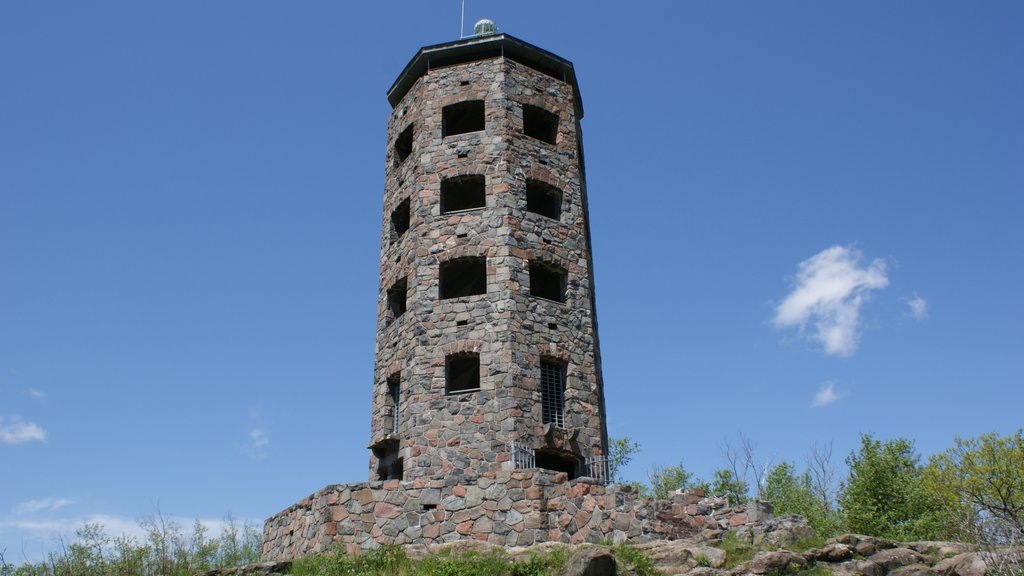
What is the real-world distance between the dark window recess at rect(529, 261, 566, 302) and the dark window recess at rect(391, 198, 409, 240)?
152 inches

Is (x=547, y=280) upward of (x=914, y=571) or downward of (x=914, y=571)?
upward

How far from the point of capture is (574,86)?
2614cm

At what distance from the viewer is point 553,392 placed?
20.8 metres

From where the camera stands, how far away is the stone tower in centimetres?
1978

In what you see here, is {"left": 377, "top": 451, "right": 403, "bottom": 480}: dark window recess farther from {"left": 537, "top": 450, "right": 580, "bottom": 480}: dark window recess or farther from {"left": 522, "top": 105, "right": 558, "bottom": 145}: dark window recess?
{"left": 522, "top": 105, "right": 558, "bottom": 145}: dark window recess

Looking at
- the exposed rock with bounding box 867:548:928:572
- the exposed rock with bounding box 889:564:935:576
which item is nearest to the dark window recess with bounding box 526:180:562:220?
the exposed rock with bounding box 867:548:928:572

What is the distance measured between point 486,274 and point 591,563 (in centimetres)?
989

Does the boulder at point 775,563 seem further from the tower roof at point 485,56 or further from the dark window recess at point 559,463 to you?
the tower roof at point 485,56

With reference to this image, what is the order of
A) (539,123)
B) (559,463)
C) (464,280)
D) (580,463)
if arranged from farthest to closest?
(464,280) < (539,123) < (559,463) < (580,463)

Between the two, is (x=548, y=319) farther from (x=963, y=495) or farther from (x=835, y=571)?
(x=963, y=495)

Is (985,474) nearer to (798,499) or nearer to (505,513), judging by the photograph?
(798,499)

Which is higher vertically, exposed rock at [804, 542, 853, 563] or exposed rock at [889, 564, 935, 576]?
exposed rock at [804, 542, 853, 563]

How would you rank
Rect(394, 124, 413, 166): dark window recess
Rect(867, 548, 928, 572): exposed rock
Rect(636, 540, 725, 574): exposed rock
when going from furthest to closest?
Result: Rect(394, 124, 413, 166): dark window recess
Rect(867, 548, 928, 572): exposed rock
Rect(636, 540, 725, 574): exposed rock

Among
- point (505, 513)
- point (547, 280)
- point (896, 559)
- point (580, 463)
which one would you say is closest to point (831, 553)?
point (896, 559)
